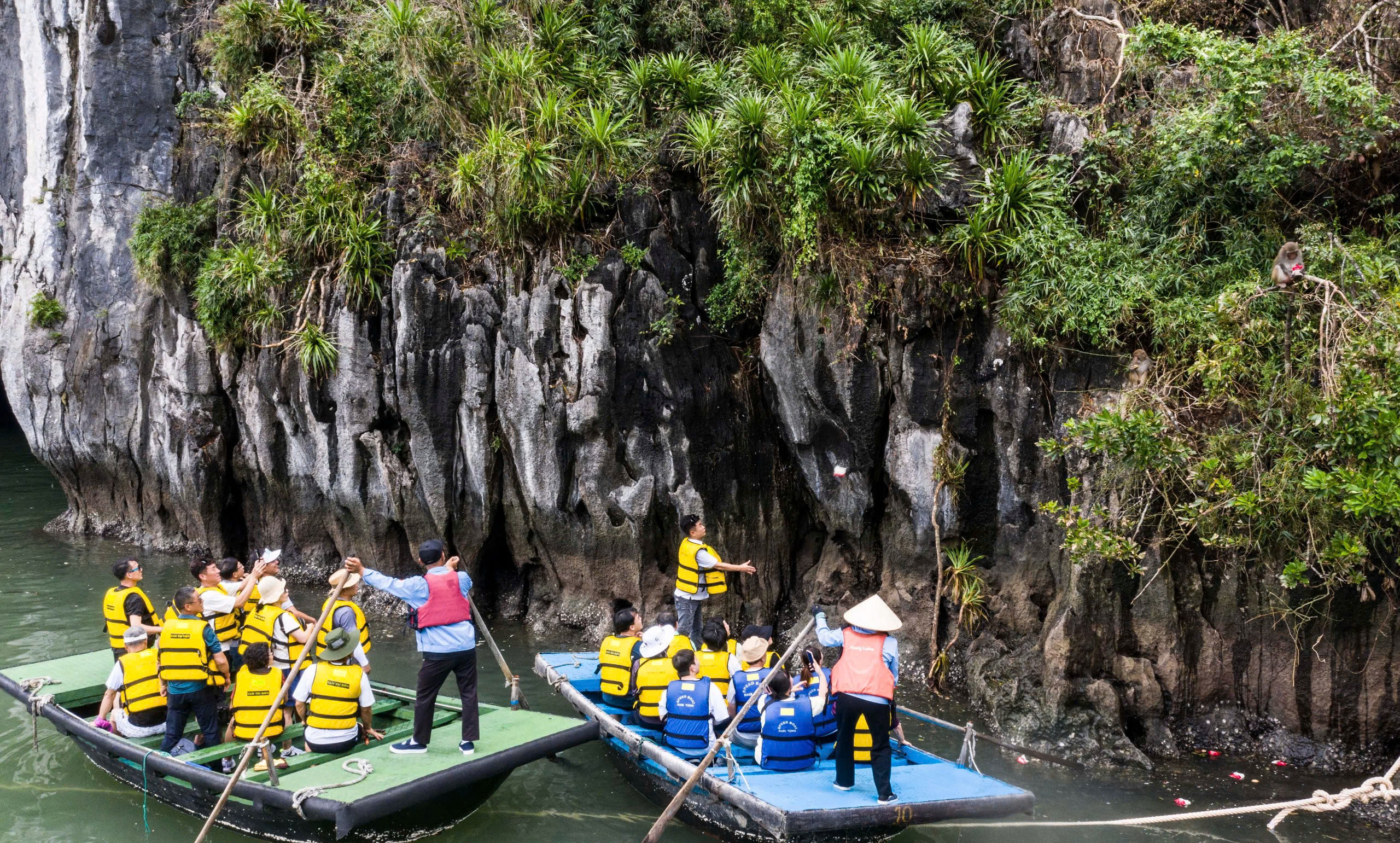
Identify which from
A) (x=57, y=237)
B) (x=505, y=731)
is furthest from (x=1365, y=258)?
(x=57, y=237)

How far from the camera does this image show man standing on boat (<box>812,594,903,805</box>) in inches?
277

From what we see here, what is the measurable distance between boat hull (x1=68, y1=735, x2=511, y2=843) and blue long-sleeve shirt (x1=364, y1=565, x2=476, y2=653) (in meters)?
1.07

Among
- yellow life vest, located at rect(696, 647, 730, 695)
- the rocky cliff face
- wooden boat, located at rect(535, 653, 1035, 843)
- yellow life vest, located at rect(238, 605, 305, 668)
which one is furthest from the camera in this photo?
the rocky cliff face

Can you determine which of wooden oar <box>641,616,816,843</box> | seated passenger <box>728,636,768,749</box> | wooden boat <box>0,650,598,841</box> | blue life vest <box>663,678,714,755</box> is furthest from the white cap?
wooden oar <box>641,616,816,843</box>

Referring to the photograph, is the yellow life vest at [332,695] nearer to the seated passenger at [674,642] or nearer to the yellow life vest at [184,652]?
the yellow life vest at [184,652]

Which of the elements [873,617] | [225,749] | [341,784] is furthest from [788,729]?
[225,749]

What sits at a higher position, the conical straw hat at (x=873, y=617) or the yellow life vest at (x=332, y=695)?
the conical straw hat at (x=873, y=617)

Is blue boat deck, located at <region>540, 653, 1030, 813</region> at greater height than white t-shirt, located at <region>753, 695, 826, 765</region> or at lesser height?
lesser

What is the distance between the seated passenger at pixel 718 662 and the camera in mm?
8344

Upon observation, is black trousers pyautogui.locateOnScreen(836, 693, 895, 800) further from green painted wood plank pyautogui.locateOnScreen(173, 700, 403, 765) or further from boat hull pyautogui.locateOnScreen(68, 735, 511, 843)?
green painted wood plank pyautogui.locateOnScreen(173, 700, 403, 765)

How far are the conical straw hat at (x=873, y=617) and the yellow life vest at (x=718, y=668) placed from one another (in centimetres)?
159

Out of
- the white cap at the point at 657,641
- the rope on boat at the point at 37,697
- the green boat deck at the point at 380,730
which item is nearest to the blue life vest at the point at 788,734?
the white cap at the point at 657,641

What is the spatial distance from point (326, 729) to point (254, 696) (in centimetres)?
66

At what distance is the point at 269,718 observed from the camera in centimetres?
722
